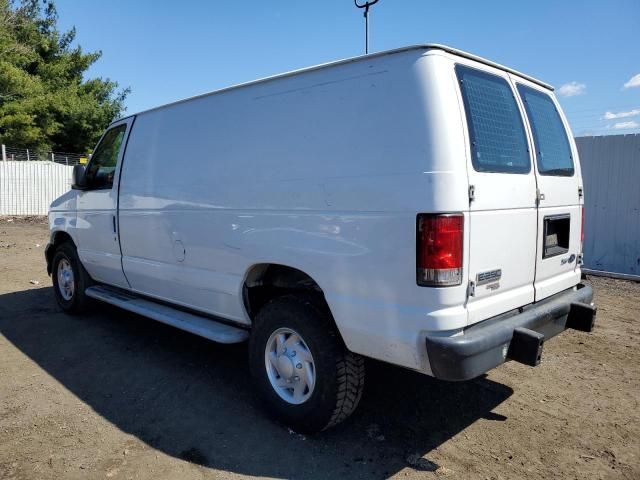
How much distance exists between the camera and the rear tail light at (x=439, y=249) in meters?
2.76

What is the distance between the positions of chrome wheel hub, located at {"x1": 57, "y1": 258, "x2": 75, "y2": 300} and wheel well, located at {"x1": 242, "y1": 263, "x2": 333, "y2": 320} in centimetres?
337

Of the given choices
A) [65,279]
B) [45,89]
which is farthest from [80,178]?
[45,89]

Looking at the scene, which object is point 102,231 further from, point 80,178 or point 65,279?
point 65,279

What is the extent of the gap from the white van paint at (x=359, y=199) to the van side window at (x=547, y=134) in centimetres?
8

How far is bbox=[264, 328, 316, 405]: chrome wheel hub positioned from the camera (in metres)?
3.47

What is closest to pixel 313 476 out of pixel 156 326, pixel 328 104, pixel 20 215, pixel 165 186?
pixel 328 104

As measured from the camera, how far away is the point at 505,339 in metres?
3.00

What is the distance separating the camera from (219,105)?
418 centimetres

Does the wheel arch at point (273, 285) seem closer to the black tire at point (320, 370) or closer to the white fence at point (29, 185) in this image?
the black tire at point (320, 370)

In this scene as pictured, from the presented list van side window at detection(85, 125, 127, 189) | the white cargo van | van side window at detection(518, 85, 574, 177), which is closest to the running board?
the white cargo van

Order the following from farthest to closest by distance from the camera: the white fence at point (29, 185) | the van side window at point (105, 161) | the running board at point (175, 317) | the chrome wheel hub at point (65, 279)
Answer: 1. the white fence at point (29, 185)
2. the chrome wheel hub at point (65, 279)
3. the van side window at point (105, 161)
4. the running board at point (175, 317)

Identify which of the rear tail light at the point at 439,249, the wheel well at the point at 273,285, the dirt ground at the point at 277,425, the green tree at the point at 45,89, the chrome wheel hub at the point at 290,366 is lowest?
the dirt ground at the point at 277,425

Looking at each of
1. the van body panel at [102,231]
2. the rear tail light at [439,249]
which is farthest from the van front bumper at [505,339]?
the van body panel at [102,231]

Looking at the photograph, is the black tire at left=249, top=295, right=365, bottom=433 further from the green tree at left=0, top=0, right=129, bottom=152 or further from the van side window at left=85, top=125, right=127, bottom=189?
the green tree at left=0, top=0, right=129, bottom=152
